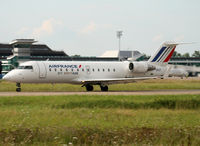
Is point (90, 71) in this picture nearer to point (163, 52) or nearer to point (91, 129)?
point (163, 52)

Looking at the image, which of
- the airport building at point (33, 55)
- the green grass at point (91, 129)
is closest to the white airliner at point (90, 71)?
the green grass at point (91, 129)

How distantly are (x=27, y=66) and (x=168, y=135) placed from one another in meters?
25.0

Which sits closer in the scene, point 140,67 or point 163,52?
point 140,67

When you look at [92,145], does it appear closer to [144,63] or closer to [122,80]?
[122,80]

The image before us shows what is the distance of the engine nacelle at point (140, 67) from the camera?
40906mm

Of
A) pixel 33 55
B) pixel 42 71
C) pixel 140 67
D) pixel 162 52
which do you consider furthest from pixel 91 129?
pixel 33 55

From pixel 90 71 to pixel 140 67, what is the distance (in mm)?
5192

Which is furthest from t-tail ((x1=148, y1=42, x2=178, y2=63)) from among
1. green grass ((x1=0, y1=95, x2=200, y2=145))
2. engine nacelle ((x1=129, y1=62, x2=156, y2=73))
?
green grass ((x1=0, y1=95, x2=200, y2=145))

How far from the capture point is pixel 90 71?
39.5m

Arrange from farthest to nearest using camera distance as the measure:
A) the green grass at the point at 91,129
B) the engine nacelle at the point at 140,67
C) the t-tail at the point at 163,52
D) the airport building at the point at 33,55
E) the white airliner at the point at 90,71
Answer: the airport building at the point at 33,55, the t-tail at the point at 163,52, the engine nacelle at the point at 140,67, the white airliner at the point at 90,71, the green grass at the point at 91,129

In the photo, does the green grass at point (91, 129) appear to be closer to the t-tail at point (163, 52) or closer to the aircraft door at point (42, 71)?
the aircraft door at point (42, 71)

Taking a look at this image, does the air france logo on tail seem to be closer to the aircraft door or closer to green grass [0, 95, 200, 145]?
the aircraft door

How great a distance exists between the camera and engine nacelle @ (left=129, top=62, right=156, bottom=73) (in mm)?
40906

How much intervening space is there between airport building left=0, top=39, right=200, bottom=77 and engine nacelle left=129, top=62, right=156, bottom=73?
62.1 metres
